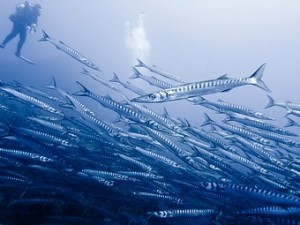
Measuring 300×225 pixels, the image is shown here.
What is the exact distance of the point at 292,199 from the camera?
4.86 metres

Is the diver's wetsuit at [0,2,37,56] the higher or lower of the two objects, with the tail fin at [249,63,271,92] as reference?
higher

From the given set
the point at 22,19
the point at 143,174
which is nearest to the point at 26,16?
the point at 22,19

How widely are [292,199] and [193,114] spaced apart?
3577 inches

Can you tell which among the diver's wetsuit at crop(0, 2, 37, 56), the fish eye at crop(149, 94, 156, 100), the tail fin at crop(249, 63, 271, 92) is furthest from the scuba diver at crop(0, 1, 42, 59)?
the tail fin at crop(249, 63, 271, 92)

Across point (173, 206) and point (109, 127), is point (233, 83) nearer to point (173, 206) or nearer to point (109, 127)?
point (173, 206)

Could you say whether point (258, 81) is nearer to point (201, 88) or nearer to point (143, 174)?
point (201, 88)

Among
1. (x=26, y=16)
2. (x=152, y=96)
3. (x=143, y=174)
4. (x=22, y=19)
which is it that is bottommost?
(x=143, y=174)

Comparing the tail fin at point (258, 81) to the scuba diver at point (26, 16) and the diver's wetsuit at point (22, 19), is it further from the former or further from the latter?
the diver's wetsuit at point (22, 19)

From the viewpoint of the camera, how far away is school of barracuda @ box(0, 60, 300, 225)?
18.7 ft

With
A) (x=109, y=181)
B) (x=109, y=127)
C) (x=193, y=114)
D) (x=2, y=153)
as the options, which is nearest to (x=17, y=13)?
(x=109, y=127)

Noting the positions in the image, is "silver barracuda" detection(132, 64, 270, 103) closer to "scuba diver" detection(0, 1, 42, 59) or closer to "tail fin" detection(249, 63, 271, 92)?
"tail fin" detection(249, 63, 271, 92)

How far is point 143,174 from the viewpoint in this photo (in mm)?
7246

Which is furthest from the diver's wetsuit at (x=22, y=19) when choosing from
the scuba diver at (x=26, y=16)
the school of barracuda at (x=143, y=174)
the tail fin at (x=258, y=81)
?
the tail fin at (x=258, y=81)

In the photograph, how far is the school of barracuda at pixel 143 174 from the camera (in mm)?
5715
